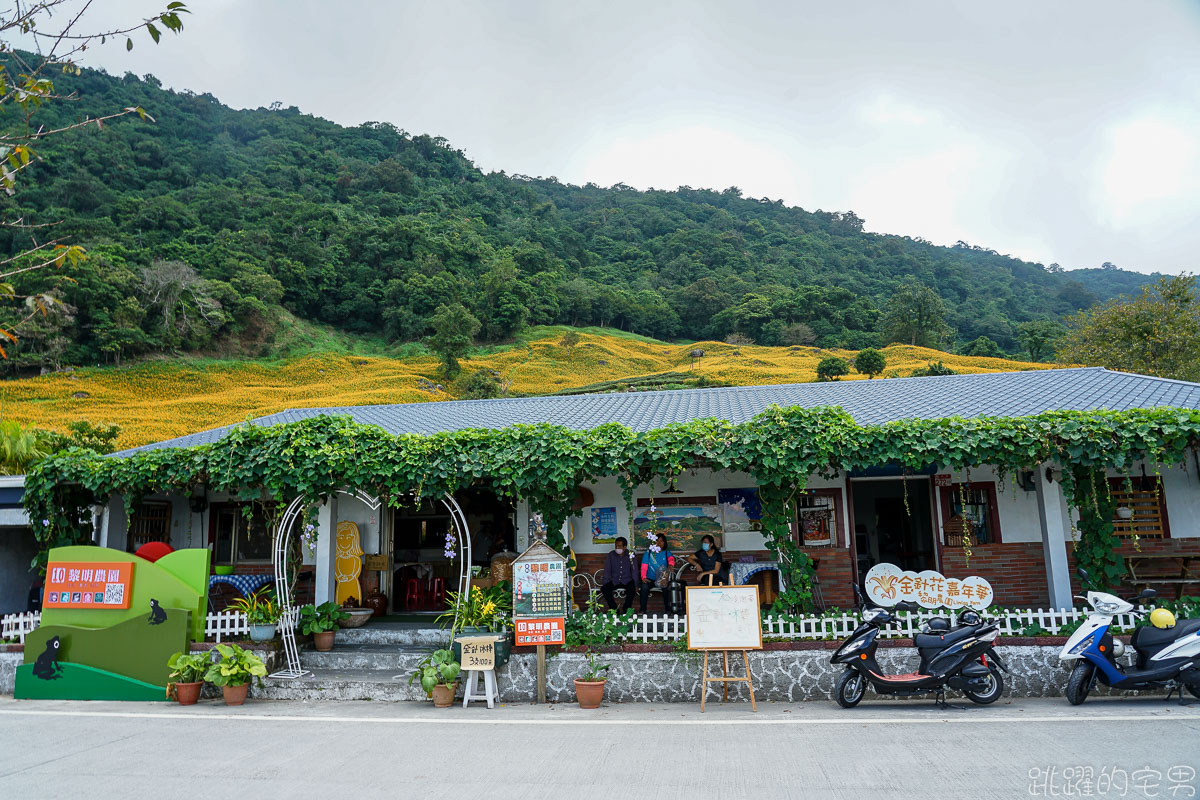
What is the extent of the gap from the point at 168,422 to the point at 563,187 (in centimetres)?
Answer: 6115

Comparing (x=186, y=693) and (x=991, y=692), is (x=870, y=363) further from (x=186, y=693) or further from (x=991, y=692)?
(x=186, y=693)

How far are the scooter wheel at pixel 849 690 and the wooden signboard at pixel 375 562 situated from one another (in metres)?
7.78

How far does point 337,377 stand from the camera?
52156mm

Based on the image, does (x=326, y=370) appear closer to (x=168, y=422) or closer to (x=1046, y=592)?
(x=168, y=422)

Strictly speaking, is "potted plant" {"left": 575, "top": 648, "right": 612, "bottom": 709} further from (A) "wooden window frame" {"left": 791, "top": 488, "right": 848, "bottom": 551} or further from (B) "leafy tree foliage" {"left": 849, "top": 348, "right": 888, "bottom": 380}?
(B) "leafy tree foliage" {"left": 849, "top": 348, "right": 888, "bottom": 380}

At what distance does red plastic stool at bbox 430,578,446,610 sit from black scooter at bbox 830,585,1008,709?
765 cm

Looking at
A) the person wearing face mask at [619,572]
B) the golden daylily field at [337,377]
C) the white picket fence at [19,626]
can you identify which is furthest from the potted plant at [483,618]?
the golden daylily field at [337,377]

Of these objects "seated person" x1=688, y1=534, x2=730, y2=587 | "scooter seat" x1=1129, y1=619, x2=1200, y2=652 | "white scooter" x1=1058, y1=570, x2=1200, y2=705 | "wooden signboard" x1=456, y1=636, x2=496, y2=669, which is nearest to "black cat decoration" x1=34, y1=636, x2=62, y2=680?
"wooden signboard" x1=456, y1=636, x2=496, y2=669

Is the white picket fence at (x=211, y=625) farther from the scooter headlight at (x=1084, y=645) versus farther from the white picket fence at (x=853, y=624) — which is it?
the scooter headlight at (x=1084, y=645)

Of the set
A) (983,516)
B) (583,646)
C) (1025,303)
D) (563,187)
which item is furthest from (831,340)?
(583,646)

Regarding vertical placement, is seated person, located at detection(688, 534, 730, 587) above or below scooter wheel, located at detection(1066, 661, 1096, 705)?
above

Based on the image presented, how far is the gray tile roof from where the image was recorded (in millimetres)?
11273

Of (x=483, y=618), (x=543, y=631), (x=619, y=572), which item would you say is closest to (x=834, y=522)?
(x=619, y=572)

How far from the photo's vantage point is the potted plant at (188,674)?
9203mm
